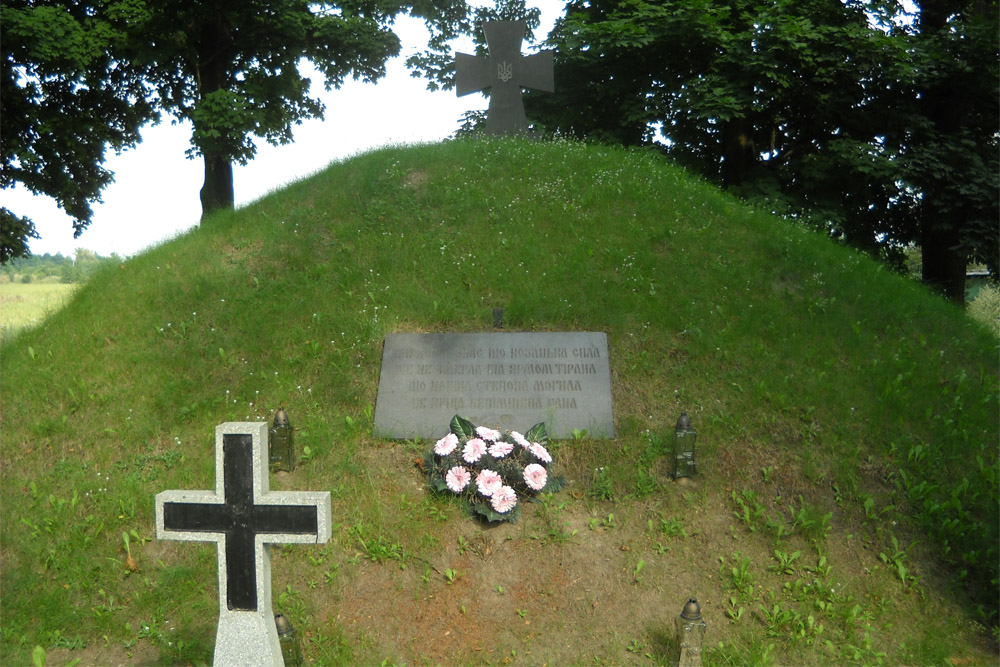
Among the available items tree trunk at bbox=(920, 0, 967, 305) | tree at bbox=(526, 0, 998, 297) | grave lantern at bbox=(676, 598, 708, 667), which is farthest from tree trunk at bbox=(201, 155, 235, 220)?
grave lantern at bbox=(676, 598, 708, 667)

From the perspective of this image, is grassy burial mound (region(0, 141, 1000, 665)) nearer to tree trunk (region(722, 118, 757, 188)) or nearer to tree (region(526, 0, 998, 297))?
tree (region(526, 0, 998, 297))

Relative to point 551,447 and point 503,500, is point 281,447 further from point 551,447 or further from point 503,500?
point 551,447

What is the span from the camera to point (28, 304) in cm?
923

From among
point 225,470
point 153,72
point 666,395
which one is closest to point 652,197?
point 666,395

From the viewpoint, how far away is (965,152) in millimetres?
12562

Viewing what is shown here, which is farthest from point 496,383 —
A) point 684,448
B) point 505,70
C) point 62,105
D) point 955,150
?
point 62,105

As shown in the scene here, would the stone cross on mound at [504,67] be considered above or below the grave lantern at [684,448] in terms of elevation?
above

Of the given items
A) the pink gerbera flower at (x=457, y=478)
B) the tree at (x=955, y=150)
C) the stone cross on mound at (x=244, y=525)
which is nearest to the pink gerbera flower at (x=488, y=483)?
the pink gerbera flower at (x=457, y=478)

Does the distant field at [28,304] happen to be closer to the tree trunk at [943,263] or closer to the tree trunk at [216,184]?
the tree trunk at [216,184]

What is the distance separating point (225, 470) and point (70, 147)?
14.3 meters

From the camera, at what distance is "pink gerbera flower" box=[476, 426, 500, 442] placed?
6.04m

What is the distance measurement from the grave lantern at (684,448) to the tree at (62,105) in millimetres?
12165

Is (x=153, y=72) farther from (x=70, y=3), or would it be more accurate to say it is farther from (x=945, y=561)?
(x=945, y=561)

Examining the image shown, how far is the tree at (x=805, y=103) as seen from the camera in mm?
12719
